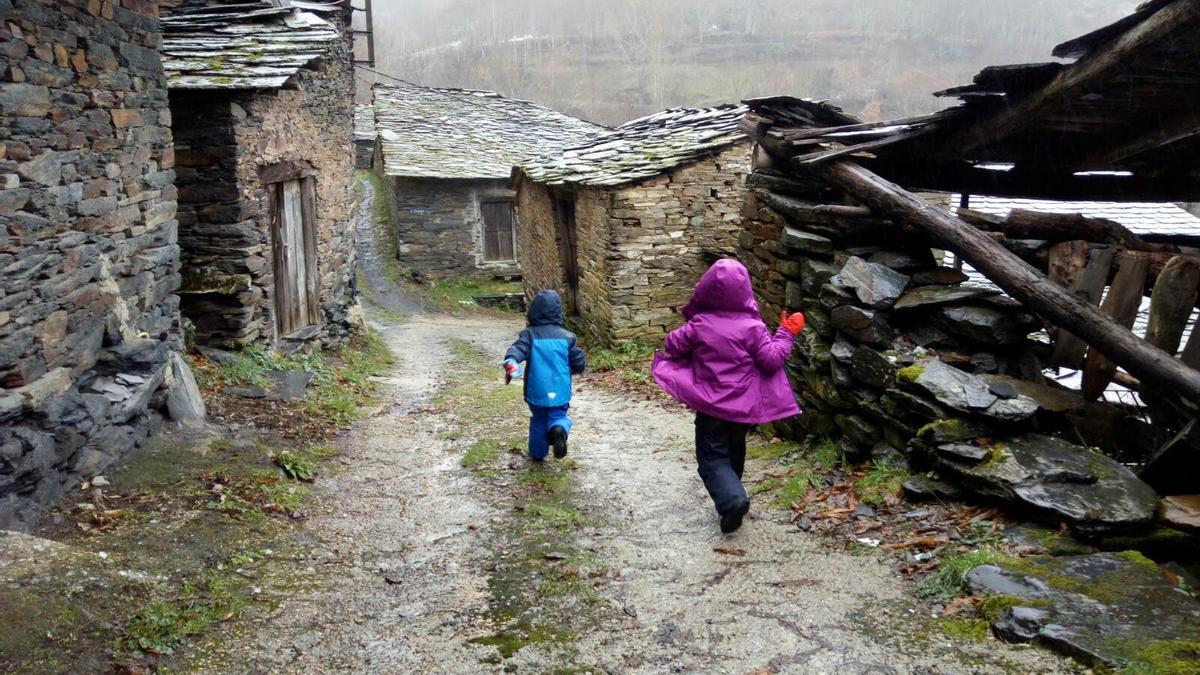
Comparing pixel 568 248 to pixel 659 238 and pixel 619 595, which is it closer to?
pixel 659 238

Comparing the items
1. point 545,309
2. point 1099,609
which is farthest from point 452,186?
point 1099,609

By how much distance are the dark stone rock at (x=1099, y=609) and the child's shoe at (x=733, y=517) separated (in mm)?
1283

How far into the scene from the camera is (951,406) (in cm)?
426

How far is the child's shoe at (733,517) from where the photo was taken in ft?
14.9

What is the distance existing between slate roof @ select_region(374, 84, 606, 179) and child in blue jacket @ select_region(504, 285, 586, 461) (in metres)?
13.8

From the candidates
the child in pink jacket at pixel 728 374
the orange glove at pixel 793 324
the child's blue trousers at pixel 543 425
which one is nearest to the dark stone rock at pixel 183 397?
the child's blue trousers at pixel 543 425

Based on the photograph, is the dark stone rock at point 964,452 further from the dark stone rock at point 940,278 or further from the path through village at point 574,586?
the dark stone rock at point 940,278

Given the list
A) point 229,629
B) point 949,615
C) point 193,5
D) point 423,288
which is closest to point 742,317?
point 949,615

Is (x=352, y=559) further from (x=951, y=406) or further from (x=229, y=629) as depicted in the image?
(x=951, y=406)

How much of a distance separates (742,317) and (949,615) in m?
1.87

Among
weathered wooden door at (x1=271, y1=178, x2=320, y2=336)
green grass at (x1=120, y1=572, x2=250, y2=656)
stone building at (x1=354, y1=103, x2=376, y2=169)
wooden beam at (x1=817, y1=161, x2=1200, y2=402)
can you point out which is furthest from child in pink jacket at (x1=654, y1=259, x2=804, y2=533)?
stone building at (x1=354, y1=103, x2=376, y2=169)

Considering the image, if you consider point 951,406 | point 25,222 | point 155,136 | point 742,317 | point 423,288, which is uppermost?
point 155,136

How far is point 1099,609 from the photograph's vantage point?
3113 mm

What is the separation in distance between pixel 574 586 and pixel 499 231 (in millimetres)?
18264
